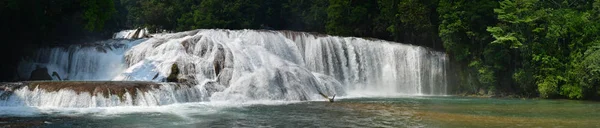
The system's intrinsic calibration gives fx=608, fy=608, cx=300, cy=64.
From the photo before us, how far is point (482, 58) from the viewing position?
112 feet

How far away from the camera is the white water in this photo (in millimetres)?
25377

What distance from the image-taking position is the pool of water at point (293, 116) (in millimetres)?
16141

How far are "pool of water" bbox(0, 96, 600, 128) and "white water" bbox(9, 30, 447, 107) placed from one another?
2.37 metres

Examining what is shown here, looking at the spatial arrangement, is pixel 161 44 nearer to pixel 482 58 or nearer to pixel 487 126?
pixel 482 58

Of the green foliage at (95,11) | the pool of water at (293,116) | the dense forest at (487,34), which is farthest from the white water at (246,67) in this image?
the pool of water at (293,116)

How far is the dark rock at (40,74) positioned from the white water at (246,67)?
68 centimetres

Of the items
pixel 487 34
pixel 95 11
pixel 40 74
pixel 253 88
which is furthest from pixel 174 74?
pixel 487 34

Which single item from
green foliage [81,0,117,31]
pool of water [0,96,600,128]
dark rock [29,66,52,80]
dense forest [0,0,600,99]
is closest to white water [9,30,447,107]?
dark rock [29,66,52,80]

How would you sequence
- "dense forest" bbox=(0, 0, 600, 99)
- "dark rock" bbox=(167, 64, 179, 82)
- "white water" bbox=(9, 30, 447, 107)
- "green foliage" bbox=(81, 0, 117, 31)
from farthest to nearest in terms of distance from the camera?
"green foliage" bbox=(81, 0, 117, 31) < "dense forest" bbox=(0, 0, 600, 99) < "dark rock" bbox=(167, 64, 179, 82) < "white water" bbox=(9, 30, 447, 107)

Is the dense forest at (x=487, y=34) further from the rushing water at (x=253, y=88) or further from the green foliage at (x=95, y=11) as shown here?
the rushing water at (x=253, y=88)

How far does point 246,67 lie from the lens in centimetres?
2959

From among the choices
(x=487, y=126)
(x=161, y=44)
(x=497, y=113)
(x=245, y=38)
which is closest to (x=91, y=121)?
(x=487, y=126)

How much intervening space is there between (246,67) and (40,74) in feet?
35.1

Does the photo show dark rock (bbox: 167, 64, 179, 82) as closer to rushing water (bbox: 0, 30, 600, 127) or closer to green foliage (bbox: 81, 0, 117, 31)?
rushing water (bbox: 0, 30, 600, 127)
